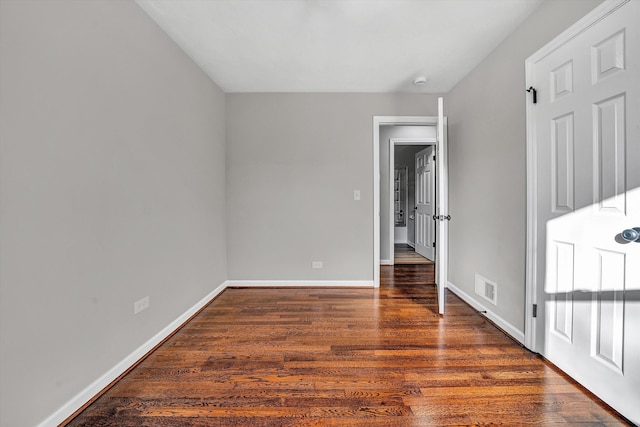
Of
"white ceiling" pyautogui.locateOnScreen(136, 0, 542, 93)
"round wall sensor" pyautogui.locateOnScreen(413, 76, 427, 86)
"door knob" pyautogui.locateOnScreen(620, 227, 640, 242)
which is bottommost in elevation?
"door knob" pyautogui.locateOnScreen(620, 227, 640, 242)

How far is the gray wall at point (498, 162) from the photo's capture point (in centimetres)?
221

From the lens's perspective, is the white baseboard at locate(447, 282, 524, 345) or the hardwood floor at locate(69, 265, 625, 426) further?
the white baseboard at locate(447, 282, 524, 345)

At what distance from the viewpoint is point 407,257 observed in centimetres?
589

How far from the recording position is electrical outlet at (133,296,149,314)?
2020mm

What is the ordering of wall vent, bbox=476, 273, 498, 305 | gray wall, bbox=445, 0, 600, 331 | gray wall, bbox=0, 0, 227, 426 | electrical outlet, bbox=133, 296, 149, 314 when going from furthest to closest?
wall vent, bbox=476, 273, 498, 305
gray wall, bbox=445, 0, 600, 331
electrical outlet, bbox=133, 296, 149, 314
gray wall, bbox=0, 0, 227, 426

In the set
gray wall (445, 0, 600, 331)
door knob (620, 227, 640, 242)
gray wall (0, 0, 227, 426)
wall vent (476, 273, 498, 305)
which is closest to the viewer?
gray wall (0, 0, 227, 426)

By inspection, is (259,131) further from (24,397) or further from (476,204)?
(24,397)


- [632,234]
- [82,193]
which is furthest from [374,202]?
[82,193]

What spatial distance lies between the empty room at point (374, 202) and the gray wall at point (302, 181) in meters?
0.06

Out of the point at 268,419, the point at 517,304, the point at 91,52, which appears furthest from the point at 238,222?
the point at 517,304

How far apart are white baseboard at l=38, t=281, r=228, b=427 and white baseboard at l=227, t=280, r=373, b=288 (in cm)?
99

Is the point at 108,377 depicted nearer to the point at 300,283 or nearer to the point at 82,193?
the point at 82,193

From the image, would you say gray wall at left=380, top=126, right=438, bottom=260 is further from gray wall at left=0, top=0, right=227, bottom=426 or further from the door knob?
the door knob

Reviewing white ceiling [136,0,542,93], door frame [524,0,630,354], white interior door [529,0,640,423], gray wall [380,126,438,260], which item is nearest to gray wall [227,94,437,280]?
white ceiling [136,0,542,93]
